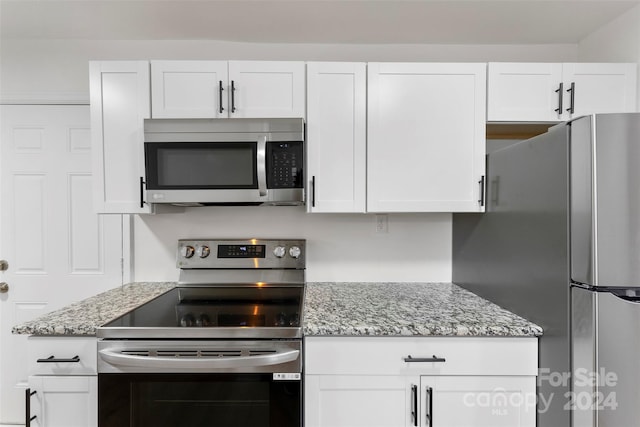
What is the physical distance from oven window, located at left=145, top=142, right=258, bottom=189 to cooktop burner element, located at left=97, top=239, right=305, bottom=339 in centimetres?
49

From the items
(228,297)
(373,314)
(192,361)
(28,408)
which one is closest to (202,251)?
(228,297)

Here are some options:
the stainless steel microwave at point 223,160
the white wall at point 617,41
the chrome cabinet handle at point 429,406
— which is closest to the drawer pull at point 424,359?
the chrome cabinet handle at point 429,406

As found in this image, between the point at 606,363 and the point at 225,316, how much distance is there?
1409 millimetres

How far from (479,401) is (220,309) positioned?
1180 millimetres

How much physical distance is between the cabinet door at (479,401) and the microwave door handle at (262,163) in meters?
1.10

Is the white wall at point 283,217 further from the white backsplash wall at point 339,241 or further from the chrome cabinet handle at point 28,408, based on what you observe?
the chrome cabinet handle at point 28,408

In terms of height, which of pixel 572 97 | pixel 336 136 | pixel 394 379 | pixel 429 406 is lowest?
pixel 429 406

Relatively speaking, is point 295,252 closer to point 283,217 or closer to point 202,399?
point 283,217

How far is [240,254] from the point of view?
6.95 ft

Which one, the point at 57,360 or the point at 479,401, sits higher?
the point at 57,360

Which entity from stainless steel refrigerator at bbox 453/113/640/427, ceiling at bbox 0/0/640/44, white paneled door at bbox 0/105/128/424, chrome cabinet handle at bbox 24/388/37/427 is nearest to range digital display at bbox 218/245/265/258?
white paneled door at bbox 0/105/128/424

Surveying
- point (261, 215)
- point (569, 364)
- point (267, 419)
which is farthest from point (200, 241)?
point (569, 364)

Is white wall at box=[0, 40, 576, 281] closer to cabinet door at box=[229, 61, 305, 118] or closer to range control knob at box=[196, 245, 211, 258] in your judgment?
range control knob at box=[196, 245, 211, 258]

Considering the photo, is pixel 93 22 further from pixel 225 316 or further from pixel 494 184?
pixel 494 184
